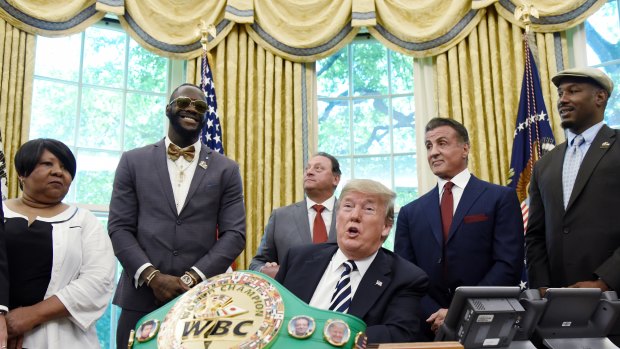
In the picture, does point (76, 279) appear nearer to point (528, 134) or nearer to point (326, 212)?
point (326, 212)

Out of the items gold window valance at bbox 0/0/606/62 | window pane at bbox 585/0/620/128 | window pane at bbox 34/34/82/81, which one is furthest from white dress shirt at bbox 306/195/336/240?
window pane at bbox 34/34/82/81

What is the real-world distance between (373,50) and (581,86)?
10.9 ft

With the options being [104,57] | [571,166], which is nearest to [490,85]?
[571,166]

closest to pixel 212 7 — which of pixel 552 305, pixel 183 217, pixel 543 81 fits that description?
pixel 543 81

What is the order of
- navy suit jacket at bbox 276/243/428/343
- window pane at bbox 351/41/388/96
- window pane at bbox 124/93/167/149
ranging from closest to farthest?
1. navy suit jacket at bbox 276/243/428/343
2. window pane at bbox 124/93/167/149
3. window pane at bbox 351/41/388/96

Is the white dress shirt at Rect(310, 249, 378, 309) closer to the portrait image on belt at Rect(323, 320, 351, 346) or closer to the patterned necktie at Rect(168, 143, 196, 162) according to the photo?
the portrait image on belt at Rect(323, 320, 351, 346)

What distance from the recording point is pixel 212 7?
5965mm

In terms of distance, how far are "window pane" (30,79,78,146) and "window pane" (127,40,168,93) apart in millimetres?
526

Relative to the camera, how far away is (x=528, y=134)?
Answer: 17.0ft

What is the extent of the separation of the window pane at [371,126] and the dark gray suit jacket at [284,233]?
2.19 m

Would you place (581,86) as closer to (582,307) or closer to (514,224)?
(514,224)

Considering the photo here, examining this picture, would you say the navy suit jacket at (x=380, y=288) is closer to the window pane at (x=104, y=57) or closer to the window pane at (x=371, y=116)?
the window pane at (x=371, y=116)

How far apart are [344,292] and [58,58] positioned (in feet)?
14.1

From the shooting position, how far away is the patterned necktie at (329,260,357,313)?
232cm
